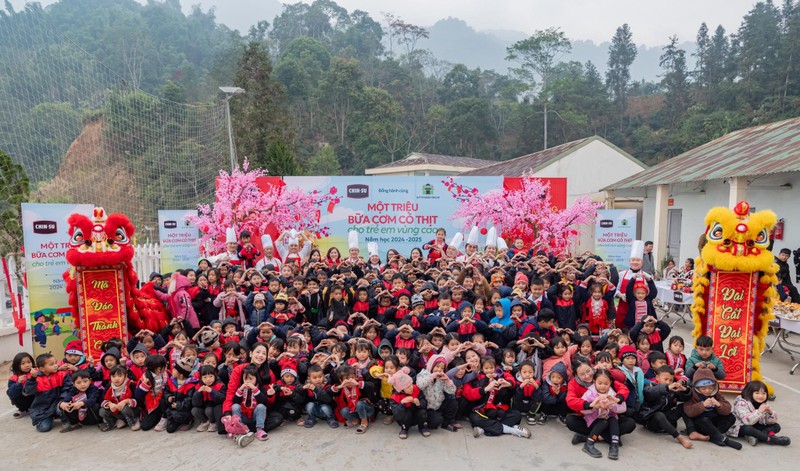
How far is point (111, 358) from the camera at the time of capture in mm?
5051

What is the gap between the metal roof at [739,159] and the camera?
356 inches

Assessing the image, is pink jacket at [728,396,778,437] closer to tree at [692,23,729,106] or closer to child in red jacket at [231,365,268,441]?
child in red jacket at [231,365,268,441]

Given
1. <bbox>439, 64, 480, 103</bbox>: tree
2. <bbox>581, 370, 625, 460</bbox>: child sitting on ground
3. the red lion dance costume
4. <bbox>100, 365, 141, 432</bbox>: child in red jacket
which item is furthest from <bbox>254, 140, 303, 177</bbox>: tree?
<bbox>439, 64, 480, 103</bbox>: tree

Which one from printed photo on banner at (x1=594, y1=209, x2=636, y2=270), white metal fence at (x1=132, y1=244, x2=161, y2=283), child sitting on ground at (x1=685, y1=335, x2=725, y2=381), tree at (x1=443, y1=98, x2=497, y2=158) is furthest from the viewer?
tree at (x1=443, y1=98, x2=497, y2=158)

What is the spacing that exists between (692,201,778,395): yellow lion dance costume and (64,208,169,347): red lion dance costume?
6.22 metres

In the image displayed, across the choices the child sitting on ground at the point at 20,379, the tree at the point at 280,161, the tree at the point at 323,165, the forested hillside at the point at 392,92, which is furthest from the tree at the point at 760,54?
the child sitting on ground at the point at 20,379

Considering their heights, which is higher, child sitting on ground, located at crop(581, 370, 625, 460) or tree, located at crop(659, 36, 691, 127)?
tree, located at crop(659, 36, 691, 127)

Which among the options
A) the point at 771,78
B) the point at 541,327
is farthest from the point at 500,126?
the point at 541,327

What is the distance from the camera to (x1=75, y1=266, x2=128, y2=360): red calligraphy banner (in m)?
5.89

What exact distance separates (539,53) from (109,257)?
1966 inches

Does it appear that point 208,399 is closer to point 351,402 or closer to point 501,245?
point 351,402

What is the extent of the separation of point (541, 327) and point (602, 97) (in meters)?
41.3

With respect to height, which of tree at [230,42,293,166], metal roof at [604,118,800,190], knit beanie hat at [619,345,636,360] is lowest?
knit beanie hat at [619,345,636,360]

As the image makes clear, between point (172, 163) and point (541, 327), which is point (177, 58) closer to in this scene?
point (172, 163)
